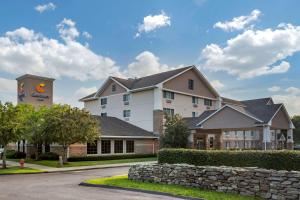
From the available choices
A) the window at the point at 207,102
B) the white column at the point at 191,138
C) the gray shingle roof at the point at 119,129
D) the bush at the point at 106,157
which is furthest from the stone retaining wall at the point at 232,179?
the window at the point at 207,102

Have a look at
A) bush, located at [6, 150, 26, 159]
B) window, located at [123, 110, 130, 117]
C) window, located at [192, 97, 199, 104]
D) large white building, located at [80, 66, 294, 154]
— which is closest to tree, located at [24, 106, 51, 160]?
bush, located at [6, 150, 26, 159]

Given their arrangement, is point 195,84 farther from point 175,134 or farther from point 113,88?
point 175,134

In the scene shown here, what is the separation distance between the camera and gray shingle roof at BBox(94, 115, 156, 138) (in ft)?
128

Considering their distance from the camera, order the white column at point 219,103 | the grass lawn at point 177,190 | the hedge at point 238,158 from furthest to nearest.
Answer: the white column at point 219,103, the hedge at point 238,158, the grass lawn at point 177,190

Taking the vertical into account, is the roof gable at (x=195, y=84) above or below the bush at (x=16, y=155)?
above

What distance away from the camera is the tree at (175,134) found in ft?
130

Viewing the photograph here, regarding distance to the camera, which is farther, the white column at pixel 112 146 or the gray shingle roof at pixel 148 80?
the gray shingle roof at pixel 148 80

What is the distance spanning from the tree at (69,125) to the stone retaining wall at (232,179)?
12926mm

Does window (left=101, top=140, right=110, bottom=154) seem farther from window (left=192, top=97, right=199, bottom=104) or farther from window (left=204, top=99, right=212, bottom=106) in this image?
window (left=204, top=99, right=212, bottom=106)

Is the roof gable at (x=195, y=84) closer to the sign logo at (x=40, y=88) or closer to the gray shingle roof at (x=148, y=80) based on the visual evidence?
the gray shingle roof at (x=148, y=80)

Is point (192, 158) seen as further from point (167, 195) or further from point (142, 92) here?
point (142, 92)

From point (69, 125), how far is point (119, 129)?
532 inches

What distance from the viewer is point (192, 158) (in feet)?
55.2

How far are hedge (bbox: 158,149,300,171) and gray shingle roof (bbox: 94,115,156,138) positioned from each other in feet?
68.3
